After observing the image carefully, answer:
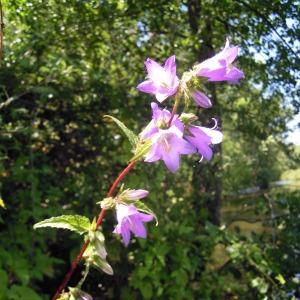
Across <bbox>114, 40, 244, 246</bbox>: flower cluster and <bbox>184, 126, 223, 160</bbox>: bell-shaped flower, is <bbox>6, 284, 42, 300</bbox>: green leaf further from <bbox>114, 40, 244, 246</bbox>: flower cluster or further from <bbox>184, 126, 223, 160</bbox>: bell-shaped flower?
<bbox>184, 126, 223, 160</bbox>: bell-shaped flower

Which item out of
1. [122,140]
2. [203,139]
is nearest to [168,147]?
[203,139]

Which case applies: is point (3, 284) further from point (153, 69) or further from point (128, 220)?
point (153, 69)

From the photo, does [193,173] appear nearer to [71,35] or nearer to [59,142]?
[59,142]

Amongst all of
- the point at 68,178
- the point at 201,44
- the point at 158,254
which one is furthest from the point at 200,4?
the point at 158,254

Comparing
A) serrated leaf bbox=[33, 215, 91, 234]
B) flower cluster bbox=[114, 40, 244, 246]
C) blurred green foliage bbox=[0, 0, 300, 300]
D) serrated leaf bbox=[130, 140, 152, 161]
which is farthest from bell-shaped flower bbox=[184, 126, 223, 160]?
blurred green foliage bbox=[0, 0, 300, 300]

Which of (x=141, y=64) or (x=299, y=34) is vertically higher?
(x=299, y=34)

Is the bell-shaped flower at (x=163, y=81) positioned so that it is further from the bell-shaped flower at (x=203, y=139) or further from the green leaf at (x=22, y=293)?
the green leaf at (x=22, y=293)
